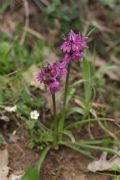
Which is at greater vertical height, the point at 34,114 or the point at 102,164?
the point at 34,114

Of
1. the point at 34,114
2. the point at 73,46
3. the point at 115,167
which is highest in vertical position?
the point at 73,46

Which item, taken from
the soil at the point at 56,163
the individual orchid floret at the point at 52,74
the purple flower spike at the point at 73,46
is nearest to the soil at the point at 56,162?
the soil at the point at 56,163

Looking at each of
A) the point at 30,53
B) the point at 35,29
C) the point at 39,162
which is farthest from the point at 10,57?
the point at 39,162

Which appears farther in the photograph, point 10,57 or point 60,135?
point 10,57

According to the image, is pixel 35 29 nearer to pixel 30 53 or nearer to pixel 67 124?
pixel 30 53

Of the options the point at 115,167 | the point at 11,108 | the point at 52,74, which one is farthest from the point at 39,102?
the point at 115,167

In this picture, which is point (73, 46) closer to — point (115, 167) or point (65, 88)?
point (65, 88)

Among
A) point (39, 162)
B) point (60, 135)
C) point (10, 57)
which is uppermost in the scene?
point (10, 57)
